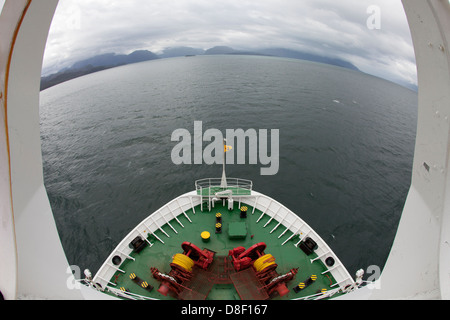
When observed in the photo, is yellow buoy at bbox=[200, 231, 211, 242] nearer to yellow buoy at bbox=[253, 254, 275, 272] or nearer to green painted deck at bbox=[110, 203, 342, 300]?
green painted deck at bbox=[110, 203, 342, 300]

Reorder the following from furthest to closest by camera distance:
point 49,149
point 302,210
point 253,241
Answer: point 49,149 < point 302,210 < point 253,241

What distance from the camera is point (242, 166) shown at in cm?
3403

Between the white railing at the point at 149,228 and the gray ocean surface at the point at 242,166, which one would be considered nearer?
the white railing at the point at 149,228

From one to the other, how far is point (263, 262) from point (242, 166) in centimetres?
2309

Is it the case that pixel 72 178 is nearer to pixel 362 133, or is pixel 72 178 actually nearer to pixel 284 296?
pixel 284 296

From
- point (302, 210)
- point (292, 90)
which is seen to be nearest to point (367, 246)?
point (302, 210)

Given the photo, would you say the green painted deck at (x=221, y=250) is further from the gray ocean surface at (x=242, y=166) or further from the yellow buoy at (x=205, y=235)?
the gray ocean surface at (x=242, y=166)

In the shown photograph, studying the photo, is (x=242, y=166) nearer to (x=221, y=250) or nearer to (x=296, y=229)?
(x=296, y=229)

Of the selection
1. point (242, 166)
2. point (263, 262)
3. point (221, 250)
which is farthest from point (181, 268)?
point (242, 166)

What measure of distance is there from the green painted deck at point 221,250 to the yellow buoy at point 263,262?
1.47m

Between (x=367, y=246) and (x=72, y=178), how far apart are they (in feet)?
133

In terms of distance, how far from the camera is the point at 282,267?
40.9ft

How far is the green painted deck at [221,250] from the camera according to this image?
453 inches

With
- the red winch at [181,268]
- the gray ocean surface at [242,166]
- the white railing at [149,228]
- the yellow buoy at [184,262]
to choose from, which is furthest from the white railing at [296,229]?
the gray ocean surface at [242,166]
